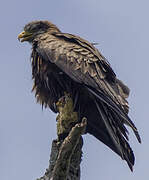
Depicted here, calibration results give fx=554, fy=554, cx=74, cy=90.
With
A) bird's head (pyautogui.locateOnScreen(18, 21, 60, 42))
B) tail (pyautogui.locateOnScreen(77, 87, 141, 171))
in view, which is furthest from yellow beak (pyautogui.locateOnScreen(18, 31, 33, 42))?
tail (pyautogui.locateOnScreen(77, 87, 141, 171))

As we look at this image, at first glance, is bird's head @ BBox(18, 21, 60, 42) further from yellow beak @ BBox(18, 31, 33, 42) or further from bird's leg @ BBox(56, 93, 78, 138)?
bird's leg @ BBox(56, 93, 78, 138)

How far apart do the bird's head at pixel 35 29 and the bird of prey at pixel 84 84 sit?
0.58 metres

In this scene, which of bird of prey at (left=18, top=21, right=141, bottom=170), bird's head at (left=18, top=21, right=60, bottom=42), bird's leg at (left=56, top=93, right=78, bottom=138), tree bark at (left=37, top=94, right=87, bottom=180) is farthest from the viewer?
bird's head at (left=18, top=21, right=60, bottom=42)

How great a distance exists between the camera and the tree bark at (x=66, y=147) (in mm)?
5273

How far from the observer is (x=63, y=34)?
9.08 m

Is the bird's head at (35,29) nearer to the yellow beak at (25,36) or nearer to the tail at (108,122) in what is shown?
the yellow beak at (25,36)

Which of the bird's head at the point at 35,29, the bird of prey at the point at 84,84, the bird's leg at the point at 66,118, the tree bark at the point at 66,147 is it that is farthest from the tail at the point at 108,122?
the bird's head at the point at 35,29

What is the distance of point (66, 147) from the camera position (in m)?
5.33

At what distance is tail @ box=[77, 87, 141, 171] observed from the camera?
285 inches

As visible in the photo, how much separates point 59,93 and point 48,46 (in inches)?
34.4

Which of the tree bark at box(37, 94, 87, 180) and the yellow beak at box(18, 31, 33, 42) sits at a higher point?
the yellow beak at box(18, 31, 33, 42)

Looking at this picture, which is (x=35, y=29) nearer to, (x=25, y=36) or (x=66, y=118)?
(x=25, y=36)

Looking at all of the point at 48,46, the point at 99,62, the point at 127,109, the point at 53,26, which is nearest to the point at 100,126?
the point at 127,109

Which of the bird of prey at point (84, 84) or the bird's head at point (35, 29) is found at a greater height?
the bird's head at point (35, 29)
